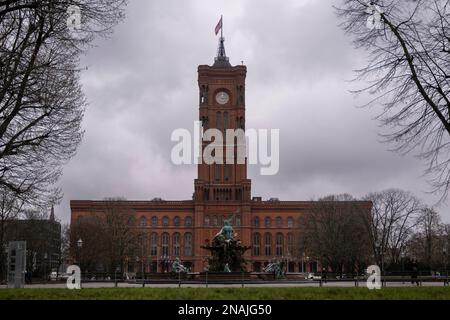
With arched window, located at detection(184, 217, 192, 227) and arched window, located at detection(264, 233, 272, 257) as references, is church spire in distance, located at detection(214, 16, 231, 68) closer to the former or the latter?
arched window, located at detection(184, 217, 192, 227)

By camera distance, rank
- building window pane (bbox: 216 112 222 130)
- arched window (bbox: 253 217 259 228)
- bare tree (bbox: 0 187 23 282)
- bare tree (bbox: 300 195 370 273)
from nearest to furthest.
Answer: bare tree (bbox: 0 187 23 282) → bare tree (bbox: 300 195 370 273) → building window pane (bbox: 216 112 222 130) → arched window (bbox: 253 217 259 228)

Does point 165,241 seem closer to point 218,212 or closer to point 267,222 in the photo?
point 218,212

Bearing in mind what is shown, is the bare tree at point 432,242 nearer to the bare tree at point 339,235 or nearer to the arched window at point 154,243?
the bare tree at point 339,235

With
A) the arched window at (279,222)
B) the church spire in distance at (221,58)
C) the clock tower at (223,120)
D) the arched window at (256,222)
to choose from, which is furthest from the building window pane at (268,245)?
the church spire in distance at (221,58)

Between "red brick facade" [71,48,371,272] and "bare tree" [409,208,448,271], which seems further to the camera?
"red brick facade" [71,48,371,272]

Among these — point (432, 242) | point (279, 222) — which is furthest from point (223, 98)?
point (432, 242)

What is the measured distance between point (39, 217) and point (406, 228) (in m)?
43.5

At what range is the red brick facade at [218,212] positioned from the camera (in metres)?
107

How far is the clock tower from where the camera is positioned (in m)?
107

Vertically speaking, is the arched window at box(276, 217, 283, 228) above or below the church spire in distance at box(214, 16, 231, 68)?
below

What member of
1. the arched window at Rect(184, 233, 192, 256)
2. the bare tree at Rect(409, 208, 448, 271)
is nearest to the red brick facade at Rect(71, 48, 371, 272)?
the arched window at Rect(184, 233, 192, 256)
